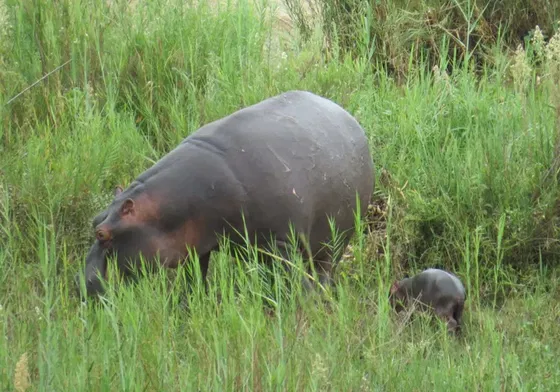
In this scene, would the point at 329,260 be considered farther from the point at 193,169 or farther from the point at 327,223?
the point at 193,169

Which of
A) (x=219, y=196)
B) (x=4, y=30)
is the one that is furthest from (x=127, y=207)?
(x=4, y=30)

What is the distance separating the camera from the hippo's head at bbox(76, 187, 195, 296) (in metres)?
4.13

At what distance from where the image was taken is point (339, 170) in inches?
175

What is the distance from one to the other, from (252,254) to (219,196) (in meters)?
0.25

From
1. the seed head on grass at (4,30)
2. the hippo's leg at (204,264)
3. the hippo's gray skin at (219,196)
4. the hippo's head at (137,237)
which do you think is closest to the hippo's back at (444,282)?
the hippo's gray skin at (219,196)

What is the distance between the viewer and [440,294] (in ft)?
14.2

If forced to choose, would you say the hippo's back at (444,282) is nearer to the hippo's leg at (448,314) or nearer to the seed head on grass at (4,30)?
the hippo's leg at (448,314)

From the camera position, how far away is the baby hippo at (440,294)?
4.32 m

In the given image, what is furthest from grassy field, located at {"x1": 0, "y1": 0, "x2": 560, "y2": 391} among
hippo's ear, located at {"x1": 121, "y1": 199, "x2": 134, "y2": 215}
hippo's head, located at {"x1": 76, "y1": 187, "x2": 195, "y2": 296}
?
hippo's ear, located at {"x1": 121, "y1": 199, "x2": 134, "y2": 215}

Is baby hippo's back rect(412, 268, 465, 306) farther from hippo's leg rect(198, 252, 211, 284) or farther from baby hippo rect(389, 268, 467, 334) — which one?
hippo's leg rect(198, 252, 211, 284)

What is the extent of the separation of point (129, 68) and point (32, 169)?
3.99 feet

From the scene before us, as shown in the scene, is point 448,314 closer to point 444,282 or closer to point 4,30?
point 444,282

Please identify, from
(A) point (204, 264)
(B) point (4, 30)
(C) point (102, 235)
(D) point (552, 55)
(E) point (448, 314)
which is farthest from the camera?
(B) point (4, 30)

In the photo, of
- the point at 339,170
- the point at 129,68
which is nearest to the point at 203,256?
the point at 339,170
